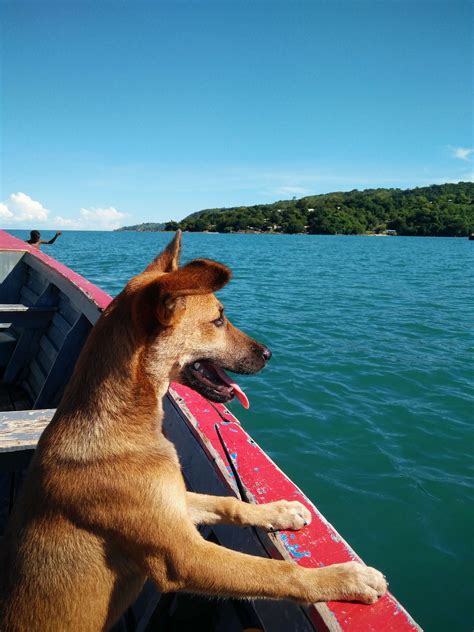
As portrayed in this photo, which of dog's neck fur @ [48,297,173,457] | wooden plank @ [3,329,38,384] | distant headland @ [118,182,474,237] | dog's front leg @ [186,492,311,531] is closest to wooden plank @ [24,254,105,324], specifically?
wooden plank @ [3,329,38,384]

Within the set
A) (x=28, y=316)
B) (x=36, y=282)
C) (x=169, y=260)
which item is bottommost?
(x=28, y=316)

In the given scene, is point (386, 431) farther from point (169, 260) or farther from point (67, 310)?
point (169, 260)

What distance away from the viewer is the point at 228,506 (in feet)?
8.54

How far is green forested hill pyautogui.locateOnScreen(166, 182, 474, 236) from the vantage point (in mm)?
138625

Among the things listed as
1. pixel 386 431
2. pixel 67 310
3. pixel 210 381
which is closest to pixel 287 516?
pixel 210 381

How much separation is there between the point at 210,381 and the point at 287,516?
3.08ft

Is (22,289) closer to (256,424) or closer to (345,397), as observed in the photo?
(256,424)

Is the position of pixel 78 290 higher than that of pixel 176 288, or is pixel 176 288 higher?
pixel 176 288

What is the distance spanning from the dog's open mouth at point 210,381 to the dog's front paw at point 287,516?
0.68m

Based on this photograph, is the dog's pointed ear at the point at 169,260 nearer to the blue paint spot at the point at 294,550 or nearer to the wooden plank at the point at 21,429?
the wooden plank at the point at 21,429

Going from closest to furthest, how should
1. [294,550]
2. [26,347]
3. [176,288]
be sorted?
1. [176,288]
2. [294,550]
3. [26,347]

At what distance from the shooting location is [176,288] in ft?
7.21

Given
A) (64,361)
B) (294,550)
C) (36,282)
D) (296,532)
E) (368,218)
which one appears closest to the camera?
(294,550)

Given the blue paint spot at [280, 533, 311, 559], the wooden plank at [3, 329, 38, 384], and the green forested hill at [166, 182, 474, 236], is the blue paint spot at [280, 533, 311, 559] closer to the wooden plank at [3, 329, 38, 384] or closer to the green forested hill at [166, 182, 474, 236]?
the wooden plank at [3, 329, 38, 384]
